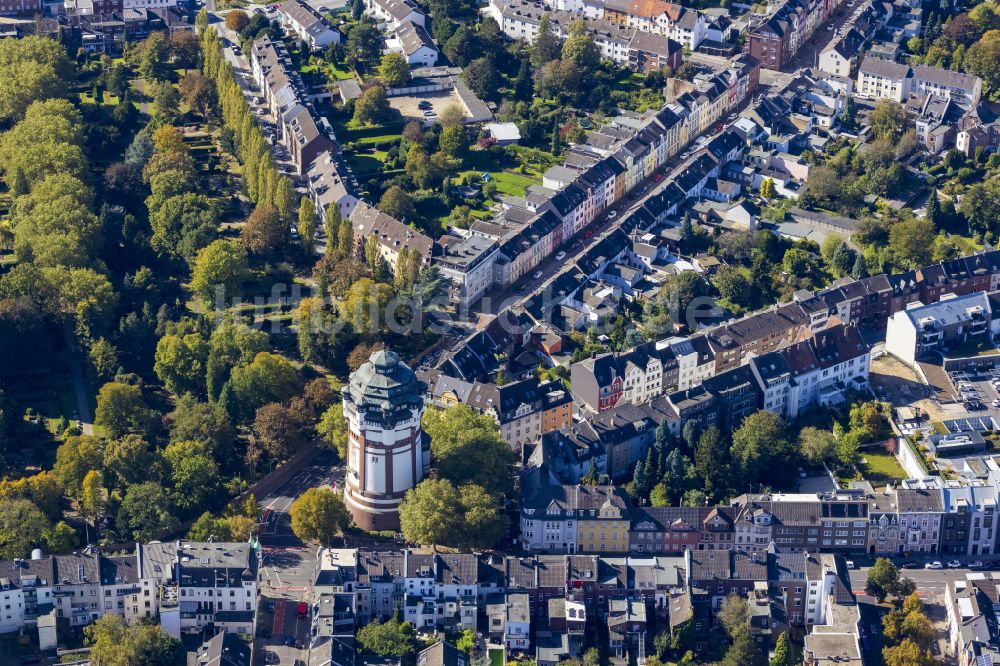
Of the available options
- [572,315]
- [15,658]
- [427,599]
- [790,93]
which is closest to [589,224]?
[572,315]

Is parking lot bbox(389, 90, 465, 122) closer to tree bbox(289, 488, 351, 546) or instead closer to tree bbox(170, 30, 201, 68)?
tree bbox(170, 30, 201, 68)

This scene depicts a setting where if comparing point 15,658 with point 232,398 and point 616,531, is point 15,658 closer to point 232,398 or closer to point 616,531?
point 232,398

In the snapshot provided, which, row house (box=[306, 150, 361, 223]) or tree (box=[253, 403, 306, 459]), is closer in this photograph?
tree (box=[253, 403, 306, 459])

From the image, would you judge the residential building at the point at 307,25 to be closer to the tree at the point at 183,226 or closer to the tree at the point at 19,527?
→ the tree at the point at 183,226

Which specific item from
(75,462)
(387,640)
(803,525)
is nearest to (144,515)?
(75,462)

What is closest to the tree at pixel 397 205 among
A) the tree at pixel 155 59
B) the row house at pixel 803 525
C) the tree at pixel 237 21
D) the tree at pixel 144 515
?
the tree at pixel 155 59

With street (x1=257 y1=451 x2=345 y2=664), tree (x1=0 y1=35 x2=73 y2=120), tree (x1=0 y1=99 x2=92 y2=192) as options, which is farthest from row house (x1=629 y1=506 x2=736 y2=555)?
tree (x1=0 y1=35 x2=73 y2=120)
